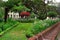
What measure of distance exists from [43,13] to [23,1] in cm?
232

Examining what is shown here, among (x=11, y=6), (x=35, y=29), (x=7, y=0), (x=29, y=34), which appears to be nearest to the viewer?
(x=29, y=34)

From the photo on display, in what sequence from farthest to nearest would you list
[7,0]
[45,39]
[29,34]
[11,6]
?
1. [11,6]
2. [7,0]
3. [29,34]
4. [45,39]

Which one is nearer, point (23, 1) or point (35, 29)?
point (35, 29)

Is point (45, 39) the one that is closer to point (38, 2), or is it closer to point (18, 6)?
point (38, 2)

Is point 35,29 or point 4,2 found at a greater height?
point 4,2

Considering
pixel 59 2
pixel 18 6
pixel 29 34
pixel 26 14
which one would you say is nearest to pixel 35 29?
pixel 29 34

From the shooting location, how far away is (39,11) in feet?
74.9

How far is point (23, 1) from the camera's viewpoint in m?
23.0

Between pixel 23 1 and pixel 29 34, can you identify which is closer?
pixel 29 34

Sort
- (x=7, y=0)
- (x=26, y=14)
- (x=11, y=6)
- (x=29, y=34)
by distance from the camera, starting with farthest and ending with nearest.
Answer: (x=26, y=14) → (x=11, y=6) → (x=7, y=0) → (x=29, y=34)

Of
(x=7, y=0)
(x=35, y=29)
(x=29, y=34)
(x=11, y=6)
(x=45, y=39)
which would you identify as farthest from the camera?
(x=11, y=6)

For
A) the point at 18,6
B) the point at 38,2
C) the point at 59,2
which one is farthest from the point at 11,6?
the point at 59,2

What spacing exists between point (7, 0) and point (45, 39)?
1247 cm

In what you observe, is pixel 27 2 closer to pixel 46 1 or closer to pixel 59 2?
pixel 46 1
